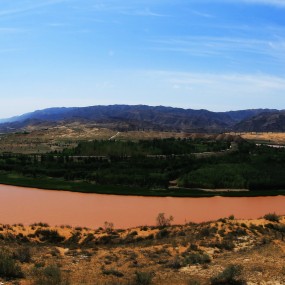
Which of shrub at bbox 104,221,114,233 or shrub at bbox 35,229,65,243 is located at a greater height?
shrub at bbox 35,229,65,243

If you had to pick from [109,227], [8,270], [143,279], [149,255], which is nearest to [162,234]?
[149,255]

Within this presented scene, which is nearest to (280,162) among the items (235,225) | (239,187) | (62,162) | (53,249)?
(239,187)

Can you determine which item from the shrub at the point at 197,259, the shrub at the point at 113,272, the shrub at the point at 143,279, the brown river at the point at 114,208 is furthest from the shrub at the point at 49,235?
the shrub at the point at 143,279

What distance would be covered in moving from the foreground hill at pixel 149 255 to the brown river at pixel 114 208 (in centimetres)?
817

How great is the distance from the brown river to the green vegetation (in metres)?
3.31

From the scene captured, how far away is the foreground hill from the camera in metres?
14.4

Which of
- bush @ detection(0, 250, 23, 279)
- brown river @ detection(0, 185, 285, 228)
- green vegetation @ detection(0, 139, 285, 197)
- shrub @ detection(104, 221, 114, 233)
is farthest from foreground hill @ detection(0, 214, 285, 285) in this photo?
green vegetation @ detection(0, 139, 285, 197)

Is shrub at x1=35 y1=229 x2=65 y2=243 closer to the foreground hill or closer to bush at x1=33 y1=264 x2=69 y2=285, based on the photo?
the foreground hill

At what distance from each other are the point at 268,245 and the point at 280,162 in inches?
1920

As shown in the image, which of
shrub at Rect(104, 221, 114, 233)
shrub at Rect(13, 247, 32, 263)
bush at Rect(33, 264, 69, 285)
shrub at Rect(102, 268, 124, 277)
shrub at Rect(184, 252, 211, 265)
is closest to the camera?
bush at Rect(33, 264, 69, 285)

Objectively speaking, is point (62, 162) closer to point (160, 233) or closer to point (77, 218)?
point (77, 218)

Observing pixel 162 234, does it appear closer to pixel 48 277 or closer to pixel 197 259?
pixel 197 259

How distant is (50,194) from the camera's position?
165ft

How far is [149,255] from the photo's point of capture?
1947 centimetres
